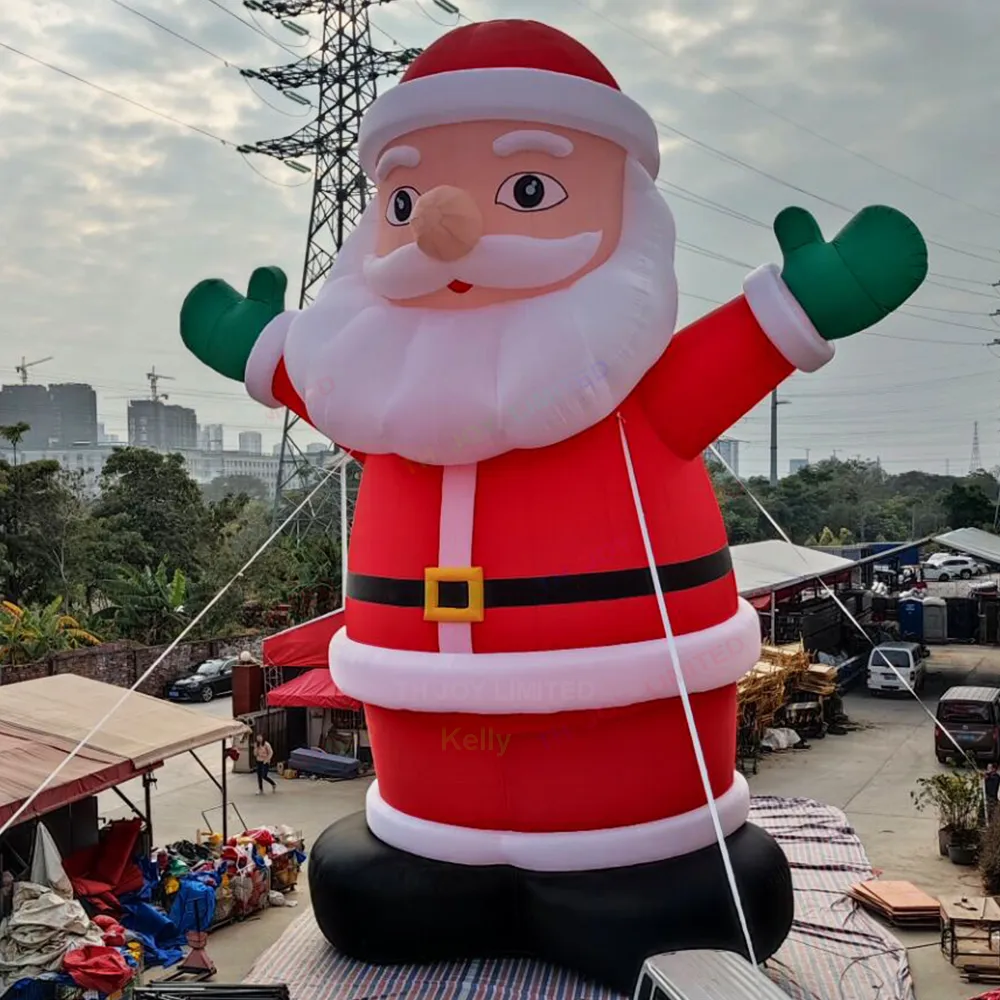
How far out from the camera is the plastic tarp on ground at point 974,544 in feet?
72.7

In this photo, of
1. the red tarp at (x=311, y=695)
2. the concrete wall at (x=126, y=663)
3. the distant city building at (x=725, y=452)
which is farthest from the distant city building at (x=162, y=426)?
the red tarp at (x=311, y=695)

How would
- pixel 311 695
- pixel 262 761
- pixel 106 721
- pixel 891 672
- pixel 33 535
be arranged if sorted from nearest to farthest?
pixel 106 721, pixel 262 761, pixel 311 695, pixel 891 672, pixel 33 535

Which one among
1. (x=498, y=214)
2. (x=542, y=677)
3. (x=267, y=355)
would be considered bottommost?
(x=542, y=677)

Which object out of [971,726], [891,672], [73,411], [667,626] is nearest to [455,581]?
[667,626]

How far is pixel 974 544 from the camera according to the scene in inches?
937

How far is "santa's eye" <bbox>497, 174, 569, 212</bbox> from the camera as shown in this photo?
261 inches

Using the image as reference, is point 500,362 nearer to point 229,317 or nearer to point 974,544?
point 229,317

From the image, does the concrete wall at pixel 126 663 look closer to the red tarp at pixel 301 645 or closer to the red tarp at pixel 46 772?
the red tarp at pixel 301 645

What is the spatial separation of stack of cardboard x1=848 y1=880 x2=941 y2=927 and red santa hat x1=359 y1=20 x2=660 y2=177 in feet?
20.7

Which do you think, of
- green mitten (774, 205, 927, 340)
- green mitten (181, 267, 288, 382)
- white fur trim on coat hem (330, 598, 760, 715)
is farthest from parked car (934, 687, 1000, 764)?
green mitten (181, 267, 288, 382)

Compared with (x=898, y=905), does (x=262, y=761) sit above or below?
below

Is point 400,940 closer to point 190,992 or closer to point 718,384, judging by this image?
point 190,992

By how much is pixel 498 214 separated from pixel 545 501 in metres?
1.65

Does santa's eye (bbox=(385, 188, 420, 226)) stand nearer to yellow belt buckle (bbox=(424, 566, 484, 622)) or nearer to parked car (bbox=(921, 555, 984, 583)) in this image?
yellow belt buckle (bbox=(424, 566, 484, 622))
